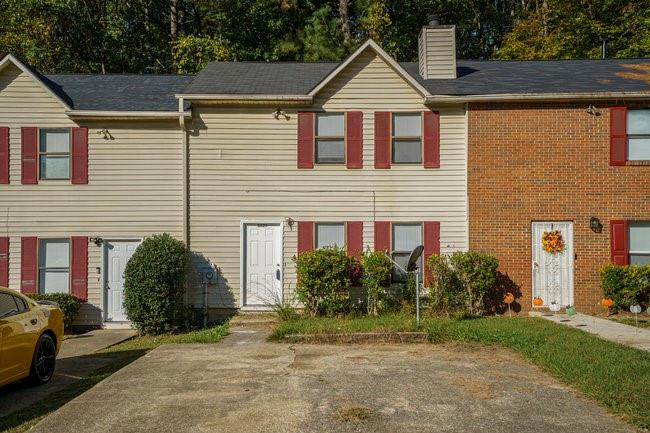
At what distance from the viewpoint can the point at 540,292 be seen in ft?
45.0

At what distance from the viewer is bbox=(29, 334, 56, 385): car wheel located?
7.99 meters

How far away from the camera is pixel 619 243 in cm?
1354

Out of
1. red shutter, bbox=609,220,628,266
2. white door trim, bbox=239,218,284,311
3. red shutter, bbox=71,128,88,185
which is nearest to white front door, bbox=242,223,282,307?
white door trim, bbox=239,218,284,311

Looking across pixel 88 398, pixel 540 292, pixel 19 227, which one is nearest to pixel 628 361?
pixel 540 292

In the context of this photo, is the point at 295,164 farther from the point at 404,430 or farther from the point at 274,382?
the point at 404,430

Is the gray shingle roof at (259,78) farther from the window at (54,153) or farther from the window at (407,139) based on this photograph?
the window at (54,153)

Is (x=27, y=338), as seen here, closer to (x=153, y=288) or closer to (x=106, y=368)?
(x=106, y=368)

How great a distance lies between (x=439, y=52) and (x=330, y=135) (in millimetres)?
3980

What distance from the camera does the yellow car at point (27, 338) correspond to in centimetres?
720

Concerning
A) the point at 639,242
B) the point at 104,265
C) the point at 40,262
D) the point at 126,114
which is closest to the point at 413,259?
the point at 639,242

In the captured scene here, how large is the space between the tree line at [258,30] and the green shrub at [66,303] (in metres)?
13.5

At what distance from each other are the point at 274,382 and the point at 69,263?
8543mm

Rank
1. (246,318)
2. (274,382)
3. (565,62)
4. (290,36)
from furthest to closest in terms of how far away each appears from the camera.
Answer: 1. (290,36)
2. (565,62)
3. (246,318)
4. (274,382)

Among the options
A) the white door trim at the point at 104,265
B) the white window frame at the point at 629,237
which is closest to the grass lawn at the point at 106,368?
the white door trim at the point at 104,265
